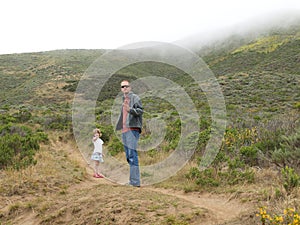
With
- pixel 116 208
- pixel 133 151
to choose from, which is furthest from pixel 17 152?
pixel 116 208

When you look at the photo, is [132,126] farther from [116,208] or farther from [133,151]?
[116,208]

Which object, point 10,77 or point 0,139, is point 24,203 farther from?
point 10,77

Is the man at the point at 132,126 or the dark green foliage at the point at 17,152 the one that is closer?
the man at the point at 132,126

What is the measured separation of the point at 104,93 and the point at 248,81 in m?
14.7

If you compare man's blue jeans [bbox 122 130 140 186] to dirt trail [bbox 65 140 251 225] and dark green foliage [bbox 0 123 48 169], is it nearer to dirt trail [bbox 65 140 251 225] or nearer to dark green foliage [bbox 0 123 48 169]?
dirt trail [bbox 65 140 251 225]

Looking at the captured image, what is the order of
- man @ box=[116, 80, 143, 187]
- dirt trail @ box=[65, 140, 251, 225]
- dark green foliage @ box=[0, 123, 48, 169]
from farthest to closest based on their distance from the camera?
dark green foliage @ box=[0, 123, 48, 169]
man @ box=[116, 80, 143, 187]
dirt trail @ box=[65, 140, 251, 225]

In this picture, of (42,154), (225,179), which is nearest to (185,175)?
(225,179)

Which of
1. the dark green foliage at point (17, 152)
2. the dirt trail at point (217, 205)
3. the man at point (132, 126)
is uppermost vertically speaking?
the man at point (132, 126)

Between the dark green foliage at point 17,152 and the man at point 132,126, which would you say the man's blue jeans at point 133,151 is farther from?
the dark green foliage at point 17,152

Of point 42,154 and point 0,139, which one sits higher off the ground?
point 0,139

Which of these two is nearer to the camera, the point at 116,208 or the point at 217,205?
the point at 116,208

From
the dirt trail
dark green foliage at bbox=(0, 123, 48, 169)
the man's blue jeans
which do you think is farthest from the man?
dark green foliage at bbox=(0, 123, 48, 169)

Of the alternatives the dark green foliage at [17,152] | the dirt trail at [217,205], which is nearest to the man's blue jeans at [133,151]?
the dirt trail at [217,205]

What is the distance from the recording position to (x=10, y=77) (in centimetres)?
4409
